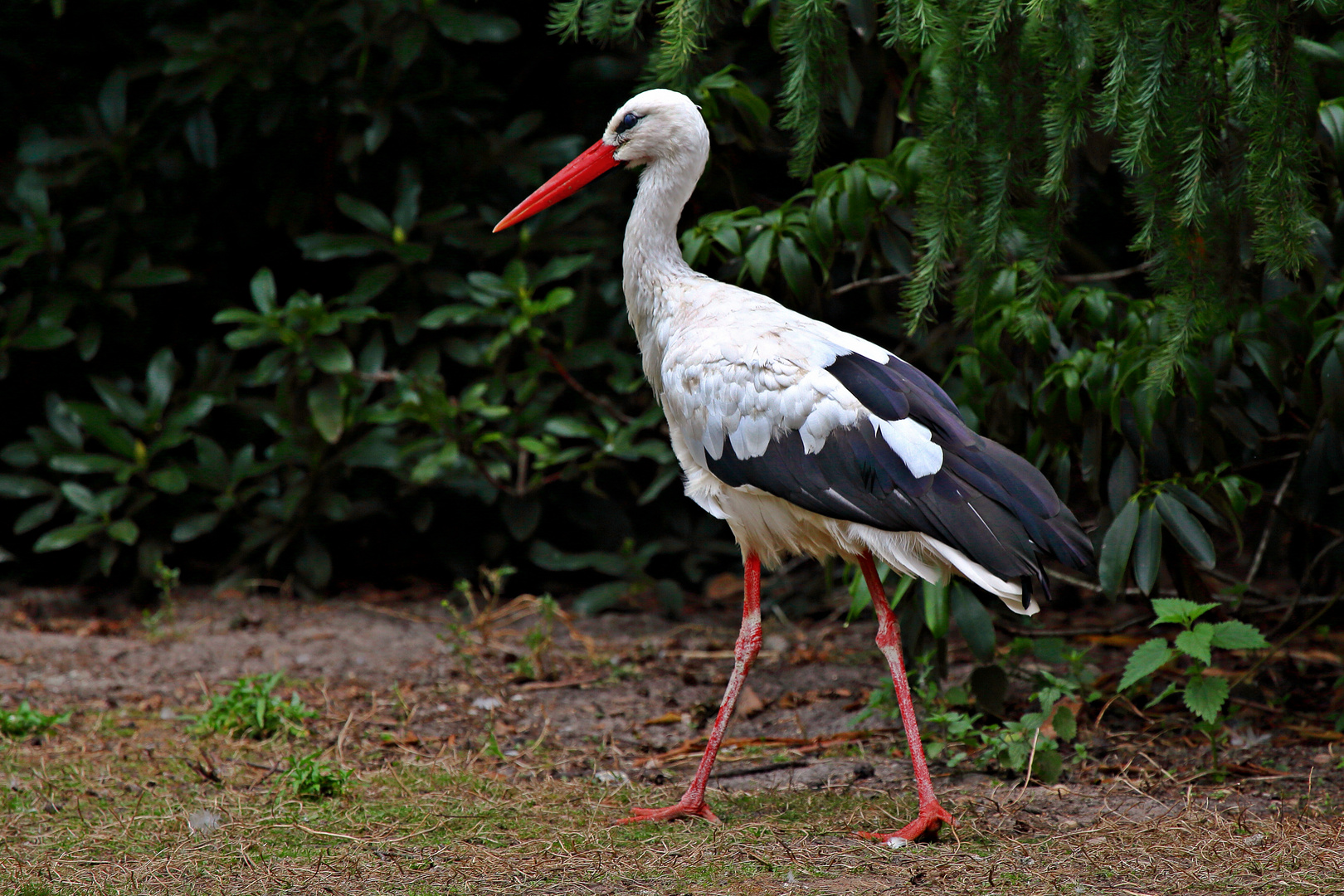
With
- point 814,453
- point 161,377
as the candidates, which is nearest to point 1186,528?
point 814,453

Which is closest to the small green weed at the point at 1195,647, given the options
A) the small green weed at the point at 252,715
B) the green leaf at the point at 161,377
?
the small green weed at the point at 252,715

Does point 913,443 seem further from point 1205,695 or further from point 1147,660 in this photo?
point 1205,695

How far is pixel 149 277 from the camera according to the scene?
18.1 feet

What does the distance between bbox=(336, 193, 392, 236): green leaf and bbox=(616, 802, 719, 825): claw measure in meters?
3.05

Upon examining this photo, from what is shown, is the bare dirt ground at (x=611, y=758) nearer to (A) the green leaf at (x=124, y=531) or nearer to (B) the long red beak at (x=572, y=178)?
(A) the green leaf at (x=124, y=531)

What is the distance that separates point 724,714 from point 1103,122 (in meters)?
1.85

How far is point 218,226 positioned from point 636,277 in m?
3.15

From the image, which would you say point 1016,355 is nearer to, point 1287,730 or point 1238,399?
point 1238,399

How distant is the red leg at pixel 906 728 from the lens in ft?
10.2

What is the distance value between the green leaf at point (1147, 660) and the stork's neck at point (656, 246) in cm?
158

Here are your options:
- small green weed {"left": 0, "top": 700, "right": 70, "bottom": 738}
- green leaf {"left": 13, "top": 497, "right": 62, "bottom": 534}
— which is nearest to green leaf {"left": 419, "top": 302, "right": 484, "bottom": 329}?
green leaf {"left": 13, "top": 497, "right": 62, "bottom": 534}

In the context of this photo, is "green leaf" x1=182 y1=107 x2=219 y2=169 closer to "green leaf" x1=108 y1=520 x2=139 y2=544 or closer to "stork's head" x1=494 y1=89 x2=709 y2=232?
"green leaf" x1=108 y1=520 x2=139 y2=544

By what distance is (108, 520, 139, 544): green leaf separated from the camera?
5215 millimetres

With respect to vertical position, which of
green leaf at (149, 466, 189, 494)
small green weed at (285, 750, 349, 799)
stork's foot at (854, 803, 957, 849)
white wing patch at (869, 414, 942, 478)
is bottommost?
small green weed at (285, 750, 349, 799)
